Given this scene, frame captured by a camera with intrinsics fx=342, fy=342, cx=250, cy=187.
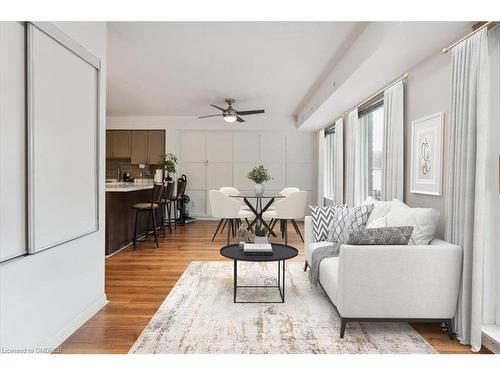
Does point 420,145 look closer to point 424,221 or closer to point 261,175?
point 424,221

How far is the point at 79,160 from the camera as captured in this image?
8.42ft

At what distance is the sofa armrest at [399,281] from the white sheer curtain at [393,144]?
1350mm

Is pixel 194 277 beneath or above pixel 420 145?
beneath

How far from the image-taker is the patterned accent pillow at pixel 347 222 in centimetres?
358

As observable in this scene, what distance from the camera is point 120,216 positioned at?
17.1 ft

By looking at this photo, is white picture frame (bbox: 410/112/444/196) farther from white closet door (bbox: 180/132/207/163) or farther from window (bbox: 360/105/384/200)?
white closet door (bbox: 180/132/207/163)

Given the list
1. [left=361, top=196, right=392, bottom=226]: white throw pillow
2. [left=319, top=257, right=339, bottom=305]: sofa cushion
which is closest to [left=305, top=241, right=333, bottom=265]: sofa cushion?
[left=319, top=257, right=339, bottom=305]: sofa cushion

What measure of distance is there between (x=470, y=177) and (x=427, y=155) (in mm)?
882

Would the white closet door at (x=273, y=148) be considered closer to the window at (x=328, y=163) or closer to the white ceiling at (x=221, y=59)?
the window at (x=328, y=163)

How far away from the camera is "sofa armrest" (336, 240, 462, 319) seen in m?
2.37

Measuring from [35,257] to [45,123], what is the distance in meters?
0.83

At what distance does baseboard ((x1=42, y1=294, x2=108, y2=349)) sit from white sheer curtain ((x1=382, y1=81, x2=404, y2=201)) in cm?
310

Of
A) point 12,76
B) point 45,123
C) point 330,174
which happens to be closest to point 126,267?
point 45,123

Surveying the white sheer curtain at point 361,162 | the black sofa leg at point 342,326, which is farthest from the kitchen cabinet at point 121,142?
the black sofa leg at point 342,326
